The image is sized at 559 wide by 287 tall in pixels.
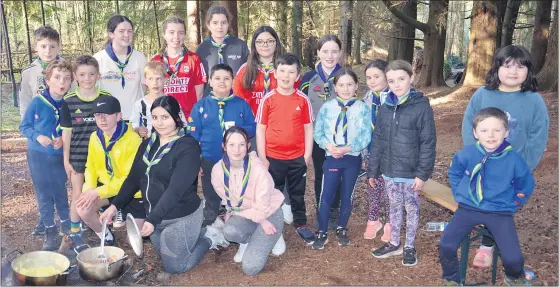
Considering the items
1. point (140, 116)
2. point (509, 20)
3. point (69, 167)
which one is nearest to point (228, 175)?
point (140, 116)

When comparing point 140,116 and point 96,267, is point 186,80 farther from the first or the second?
point 96,267

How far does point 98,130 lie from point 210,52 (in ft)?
5.48

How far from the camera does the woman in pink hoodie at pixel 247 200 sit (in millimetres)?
4297

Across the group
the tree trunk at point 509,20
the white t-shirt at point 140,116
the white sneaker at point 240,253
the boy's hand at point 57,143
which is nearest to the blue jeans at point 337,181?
→ the white sneaker at point 240,253

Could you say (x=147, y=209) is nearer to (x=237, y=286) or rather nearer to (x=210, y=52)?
(x=237, y=286)

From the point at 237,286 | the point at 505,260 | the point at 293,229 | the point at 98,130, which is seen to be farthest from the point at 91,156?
the point at 505,260

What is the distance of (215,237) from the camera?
16.1 ft

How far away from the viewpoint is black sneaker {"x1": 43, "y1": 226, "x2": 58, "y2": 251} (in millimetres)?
4789

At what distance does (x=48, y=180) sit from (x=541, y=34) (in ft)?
43.8

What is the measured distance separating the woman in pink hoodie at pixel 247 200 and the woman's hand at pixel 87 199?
1.09 m

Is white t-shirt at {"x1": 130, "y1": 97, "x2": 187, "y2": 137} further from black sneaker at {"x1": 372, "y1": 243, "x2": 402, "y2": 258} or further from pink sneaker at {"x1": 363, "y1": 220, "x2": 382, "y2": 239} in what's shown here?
black sneaker at {"x1": 372, "y1": 243, "x2": 402, "y2": 258}

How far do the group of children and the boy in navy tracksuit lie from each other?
11mm

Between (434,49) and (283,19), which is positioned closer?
(434,49)

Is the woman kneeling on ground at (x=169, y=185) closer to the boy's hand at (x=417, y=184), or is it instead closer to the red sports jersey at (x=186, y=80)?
the red sports jersey at (x=186, y=80)
